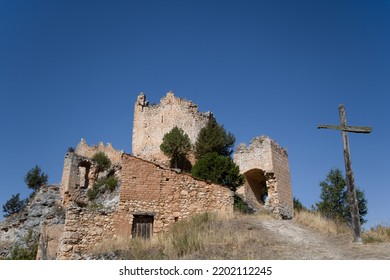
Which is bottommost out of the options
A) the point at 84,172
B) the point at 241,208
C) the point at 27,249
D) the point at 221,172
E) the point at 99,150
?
the point at 27,249

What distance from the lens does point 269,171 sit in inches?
750

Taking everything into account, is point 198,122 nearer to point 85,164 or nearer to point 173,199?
point 85,164

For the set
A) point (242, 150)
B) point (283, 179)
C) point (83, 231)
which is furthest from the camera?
point (242, 150)

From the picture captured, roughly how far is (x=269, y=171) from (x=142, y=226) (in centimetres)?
852

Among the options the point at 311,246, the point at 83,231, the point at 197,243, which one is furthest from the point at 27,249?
the point at 311,246

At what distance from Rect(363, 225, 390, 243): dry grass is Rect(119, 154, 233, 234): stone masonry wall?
439 centimetres

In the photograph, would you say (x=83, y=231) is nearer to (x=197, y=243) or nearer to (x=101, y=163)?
(x=197, y=243)

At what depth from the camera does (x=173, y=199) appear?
508 inches

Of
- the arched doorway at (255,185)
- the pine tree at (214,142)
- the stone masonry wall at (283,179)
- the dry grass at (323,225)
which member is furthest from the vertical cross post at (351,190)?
the pine tree at (214,142)

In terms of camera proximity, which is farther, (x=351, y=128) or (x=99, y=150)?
(x=99, y=150)

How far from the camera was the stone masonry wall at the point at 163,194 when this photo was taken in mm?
12492

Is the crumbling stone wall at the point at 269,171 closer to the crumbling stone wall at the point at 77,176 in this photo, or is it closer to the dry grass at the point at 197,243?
the dry grass at the point at 197,243

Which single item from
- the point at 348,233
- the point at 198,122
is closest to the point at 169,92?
the point at 198,122

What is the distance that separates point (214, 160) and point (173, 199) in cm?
544
